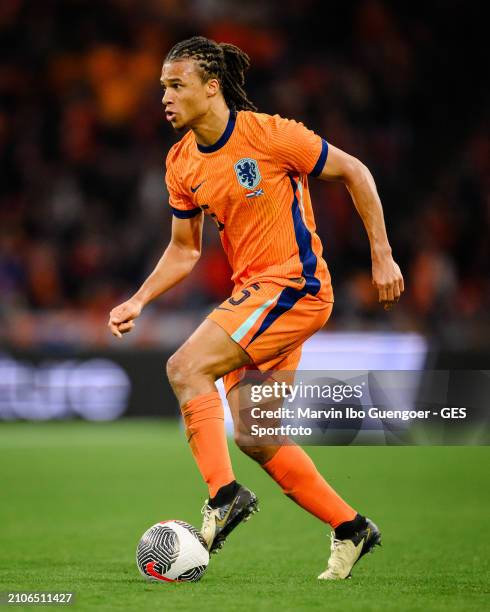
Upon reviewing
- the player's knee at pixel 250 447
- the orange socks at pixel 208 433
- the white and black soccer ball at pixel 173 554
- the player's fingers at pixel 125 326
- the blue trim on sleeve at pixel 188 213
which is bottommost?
the white and black soccer ball at pixel 173 554

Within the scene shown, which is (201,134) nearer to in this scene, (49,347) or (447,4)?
(49,347)

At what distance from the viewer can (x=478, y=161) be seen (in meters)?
14.4

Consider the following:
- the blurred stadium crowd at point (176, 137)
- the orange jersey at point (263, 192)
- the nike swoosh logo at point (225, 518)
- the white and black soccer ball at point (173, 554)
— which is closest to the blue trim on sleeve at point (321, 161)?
the orange jersey at point (263, 192)

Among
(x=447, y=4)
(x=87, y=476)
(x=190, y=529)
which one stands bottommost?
(x=87, y=476)

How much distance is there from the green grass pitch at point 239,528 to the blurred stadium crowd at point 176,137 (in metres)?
1.93

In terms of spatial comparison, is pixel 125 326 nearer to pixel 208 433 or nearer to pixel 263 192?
pixel 208 433

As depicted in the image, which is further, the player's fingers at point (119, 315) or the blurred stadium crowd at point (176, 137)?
the blurred stadium crowd at point (176, 137)

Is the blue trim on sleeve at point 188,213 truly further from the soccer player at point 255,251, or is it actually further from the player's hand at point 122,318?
the player's hand at point 122,318

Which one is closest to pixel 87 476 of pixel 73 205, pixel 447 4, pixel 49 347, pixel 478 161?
pixel 49 347

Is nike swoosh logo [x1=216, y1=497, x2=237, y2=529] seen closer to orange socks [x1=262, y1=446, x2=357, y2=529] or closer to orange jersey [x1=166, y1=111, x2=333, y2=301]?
orange socks [x1=262, y1=446, x2=357, y2=529]

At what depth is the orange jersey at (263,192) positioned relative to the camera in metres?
4.77

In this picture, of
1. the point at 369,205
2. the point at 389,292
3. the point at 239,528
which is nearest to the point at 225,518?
the point at 389,292

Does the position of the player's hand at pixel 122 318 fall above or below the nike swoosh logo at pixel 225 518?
above

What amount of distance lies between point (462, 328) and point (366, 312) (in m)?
1.13
